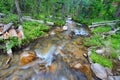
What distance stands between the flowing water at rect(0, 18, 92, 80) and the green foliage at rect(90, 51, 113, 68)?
1.91 ft

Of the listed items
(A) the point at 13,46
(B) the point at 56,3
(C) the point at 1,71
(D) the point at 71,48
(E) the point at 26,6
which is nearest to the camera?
(C) the point at 1,71

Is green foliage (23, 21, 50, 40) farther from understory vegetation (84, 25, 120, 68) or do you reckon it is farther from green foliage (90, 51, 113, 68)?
green foliage (90, 51, 113, 68)

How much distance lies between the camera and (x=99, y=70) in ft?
24.8

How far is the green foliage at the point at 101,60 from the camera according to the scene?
8163mm

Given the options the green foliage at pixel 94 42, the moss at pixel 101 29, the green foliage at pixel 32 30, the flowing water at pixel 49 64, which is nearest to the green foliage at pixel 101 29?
the moss at pixel 101 29

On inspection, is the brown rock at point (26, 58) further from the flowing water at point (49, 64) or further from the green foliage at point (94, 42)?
the green foliage at point (94, 42)

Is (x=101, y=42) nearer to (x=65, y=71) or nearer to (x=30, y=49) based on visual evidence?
(x=65, y=71)

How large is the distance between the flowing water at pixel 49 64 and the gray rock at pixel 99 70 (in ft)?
1.04

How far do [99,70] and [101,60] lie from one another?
106cm

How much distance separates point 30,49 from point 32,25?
416 cm

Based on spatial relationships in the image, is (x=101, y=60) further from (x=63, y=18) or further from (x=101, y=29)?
(x=63, y=18)

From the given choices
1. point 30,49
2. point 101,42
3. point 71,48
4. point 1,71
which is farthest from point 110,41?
point 1,71

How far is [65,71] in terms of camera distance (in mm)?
7648

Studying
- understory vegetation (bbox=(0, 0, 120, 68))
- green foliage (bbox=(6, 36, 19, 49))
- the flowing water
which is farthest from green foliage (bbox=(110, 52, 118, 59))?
green foliage (bbox=(6, 36, 19, 49))
